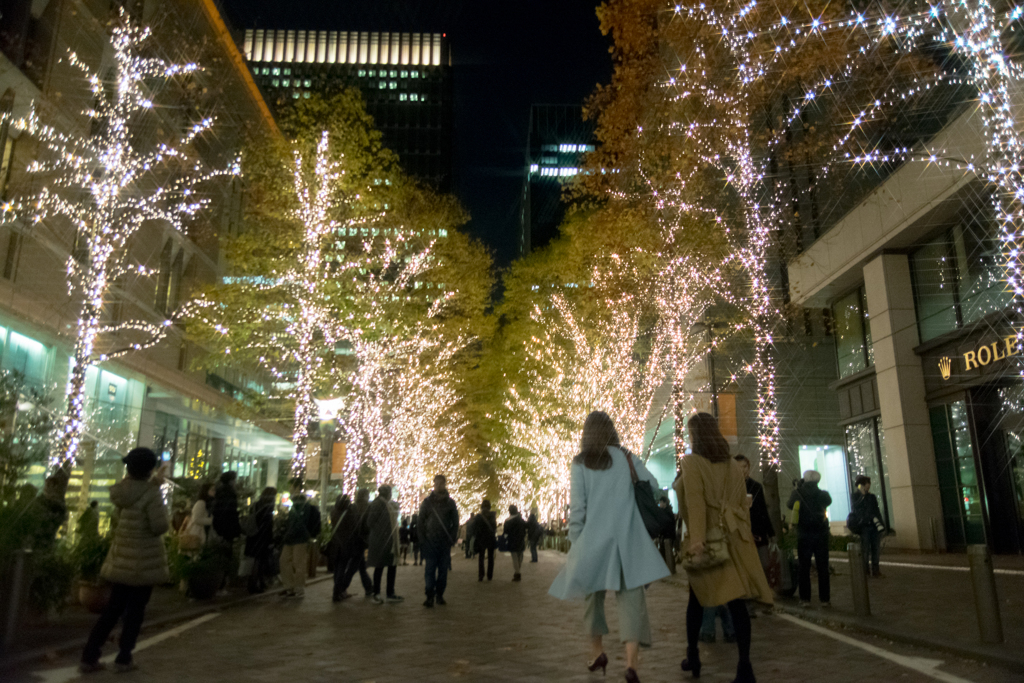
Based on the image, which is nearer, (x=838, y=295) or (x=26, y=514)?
(x=26, y=514)

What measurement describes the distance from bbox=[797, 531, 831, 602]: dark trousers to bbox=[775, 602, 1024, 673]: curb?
36 cm

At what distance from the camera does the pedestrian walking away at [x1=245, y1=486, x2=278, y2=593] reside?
13.0 m

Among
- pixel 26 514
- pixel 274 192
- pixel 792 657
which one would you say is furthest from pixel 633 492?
pixel 274 192

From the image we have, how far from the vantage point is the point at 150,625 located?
8453 millimetres

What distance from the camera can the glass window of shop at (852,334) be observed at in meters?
21.1

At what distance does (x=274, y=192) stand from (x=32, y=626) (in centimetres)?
1525

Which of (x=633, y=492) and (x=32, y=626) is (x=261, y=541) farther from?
(x=633, y=492)

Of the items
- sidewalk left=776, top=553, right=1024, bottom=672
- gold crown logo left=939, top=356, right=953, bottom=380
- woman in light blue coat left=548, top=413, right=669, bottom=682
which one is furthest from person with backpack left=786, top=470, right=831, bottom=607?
gold crown logo left=939, top=356, right=953, bottom=380

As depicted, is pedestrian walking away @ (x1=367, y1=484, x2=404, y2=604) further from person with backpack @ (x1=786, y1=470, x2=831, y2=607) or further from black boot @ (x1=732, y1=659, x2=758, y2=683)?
black boot @ (x1=732, y1=659, x2=758, y2=683)

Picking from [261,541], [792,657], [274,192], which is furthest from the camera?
[274,192]

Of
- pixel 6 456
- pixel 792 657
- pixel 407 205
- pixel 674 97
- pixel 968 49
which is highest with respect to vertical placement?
pixel 407 205

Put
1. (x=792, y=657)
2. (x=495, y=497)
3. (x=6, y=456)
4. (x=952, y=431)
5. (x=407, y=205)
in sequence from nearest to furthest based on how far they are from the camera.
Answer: (x=792, y=657)
(x=6, y=456)
(x=952, y=431)
(x=407, y=205)
(x=495, y=497)

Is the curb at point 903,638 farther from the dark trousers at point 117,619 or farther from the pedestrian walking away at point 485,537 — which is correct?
the pedestrian walking away at point 485,537

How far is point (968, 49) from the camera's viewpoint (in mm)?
10086
